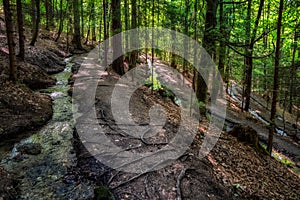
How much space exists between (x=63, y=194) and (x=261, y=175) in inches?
256

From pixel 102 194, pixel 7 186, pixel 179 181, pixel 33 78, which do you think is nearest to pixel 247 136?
pixel 179 181

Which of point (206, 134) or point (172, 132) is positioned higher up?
point (172, 132)

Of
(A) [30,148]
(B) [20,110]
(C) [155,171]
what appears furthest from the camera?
(B) [20,110]

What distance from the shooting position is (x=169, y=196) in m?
4.76

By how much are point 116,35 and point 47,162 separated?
973 centimetres

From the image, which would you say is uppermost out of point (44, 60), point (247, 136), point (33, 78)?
point (44, 60)

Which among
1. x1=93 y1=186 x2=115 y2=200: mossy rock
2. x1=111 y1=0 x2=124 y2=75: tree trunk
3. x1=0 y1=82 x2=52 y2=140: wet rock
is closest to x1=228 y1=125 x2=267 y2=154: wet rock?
x1=93 y1=186 x2=115 y2=200: mossy rock

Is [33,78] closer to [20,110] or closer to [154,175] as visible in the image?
[20,110]

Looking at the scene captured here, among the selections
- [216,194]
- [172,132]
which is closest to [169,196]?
[216,194]

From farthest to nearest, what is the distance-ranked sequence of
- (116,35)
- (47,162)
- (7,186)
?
1. (116,35)
2. (47,162)
3. (7,186)

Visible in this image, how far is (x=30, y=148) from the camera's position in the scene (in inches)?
240

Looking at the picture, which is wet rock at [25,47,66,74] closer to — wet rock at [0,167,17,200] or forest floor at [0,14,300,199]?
forest floor at [0,14,300,199]

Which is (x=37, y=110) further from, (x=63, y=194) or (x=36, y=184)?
(x=63, y=194)

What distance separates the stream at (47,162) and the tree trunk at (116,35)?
22.5ft
